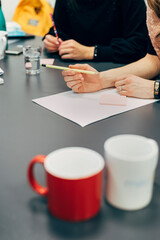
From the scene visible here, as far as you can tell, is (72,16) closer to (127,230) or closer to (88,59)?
(88,59)

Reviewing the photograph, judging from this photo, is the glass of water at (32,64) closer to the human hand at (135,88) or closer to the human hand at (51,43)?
the human hand at (51,43)

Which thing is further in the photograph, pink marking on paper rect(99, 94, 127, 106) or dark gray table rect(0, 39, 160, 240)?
pink marking on paper rect(99, 94, 127, 106)

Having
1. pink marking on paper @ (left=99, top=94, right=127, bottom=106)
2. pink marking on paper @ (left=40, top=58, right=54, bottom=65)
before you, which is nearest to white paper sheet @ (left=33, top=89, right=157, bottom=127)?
pink marking on paper @ (left=99, top=94, right=127, bottom=106)

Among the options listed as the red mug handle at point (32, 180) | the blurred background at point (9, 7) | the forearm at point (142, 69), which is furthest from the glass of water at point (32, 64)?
the blurred background at point (9, 7)

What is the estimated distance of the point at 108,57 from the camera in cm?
149

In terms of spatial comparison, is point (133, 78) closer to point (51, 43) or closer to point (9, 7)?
point (51, 43)

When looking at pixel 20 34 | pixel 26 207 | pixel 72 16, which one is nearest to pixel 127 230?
pixel 26 207

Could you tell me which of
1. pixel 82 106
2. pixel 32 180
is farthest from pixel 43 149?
pixel 82 106

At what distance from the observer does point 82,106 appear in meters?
0.98

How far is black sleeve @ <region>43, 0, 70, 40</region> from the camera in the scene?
1745 mm

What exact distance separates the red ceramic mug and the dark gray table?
20mm

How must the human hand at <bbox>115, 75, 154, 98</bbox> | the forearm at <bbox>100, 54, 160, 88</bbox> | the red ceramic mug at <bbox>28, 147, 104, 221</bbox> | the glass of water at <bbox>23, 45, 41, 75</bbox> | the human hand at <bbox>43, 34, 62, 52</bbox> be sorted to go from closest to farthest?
1. the red ceramic mug at <bbox>28, 147, 104, 221</bbox>
2. the human hand at <bbox>115, 75, 154, 98</bbox>
3. the forearm at <bbox>100, 54, 160, 88</bbox>
4. the glass of water at <bbox>23, 45, 41, 75</bbox>
5. the human hand at <bbox>43, 34, 62, 52</bbox>

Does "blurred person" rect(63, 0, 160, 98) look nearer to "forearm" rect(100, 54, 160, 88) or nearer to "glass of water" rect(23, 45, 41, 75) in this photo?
"forearm" rect(100, 54, 160, 88)

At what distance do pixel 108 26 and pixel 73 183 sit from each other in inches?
53.5
